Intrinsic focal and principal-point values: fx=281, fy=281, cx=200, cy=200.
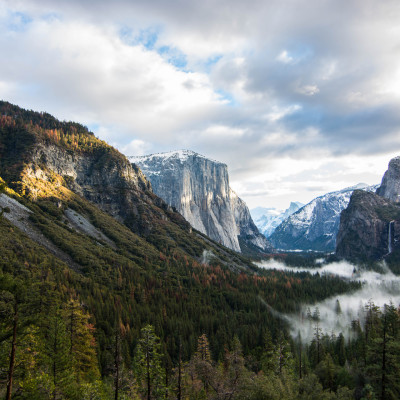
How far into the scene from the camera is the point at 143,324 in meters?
91.2

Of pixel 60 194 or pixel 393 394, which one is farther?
pixel 60 194

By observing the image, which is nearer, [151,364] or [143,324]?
[151,364]

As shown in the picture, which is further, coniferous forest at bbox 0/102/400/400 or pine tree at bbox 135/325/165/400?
pine tree at bbox 135/325/165/400

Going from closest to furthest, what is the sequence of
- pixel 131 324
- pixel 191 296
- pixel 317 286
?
pixel 131 324 → pixel 191 296 → pixel 317 286

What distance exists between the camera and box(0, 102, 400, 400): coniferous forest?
100 ft

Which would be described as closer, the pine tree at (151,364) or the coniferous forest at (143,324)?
the coniferous forest at (143,324)

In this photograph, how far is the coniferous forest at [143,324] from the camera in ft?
100

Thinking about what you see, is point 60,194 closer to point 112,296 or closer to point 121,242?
point 121,242

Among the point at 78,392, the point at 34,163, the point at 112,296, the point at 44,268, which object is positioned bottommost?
the point at 112,296

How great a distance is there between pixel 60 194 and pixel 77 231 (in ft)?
138

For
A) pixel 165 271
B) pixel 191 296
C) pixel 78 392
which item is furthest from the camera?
pixel 165 271

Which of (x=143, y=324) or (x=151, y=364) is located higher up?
(x=151, y=364)

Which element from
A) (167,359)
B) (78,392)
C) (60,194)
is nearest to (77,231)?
(60,194)

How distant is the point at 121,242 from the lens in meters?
174
